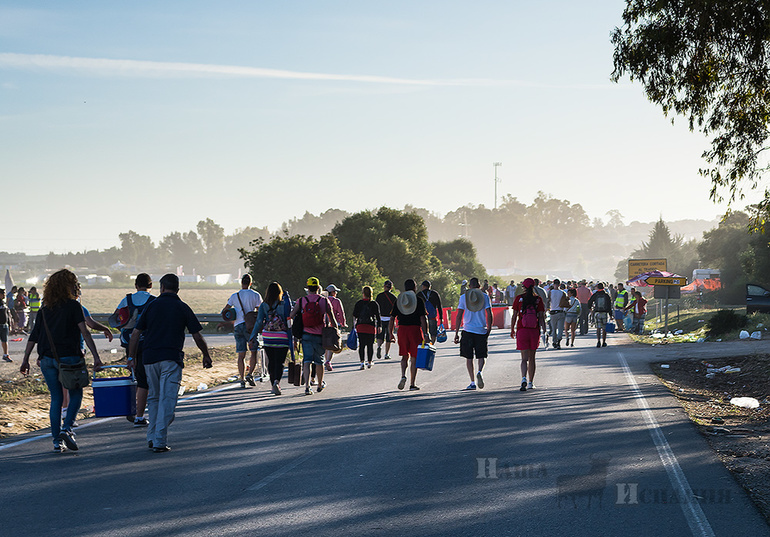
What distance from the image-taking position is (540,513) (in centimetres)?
646

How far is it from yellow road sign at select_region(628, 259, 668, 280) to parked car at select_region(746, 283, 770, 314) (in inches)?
1079

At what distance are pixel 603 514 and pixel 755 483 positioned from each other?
2.09 meters

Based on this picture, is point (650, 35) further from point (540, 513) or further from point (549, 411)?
point (540, 513)

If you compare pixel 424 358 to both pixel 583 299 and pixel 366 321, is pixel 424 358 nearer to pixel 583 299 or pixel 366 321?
pixel 366 321

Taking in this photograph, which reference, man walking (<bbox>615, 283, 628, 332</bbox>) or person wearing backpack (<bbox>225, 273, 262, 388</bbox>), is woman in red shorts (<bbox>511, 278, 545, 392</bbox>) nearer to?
person wearing backpack (<bbox>225, 273, 262, 388</bbox>)

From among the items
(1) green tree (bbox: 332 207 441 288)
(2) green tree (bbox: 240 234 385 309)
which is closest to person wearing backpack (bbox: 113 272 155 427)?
(2) green tree (bbox: 240 234 385 309)

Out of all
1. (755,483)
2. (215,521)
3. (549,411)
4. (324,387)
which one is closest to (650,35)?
(549,411)

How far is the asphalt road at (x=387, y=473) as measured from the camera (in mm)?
6203

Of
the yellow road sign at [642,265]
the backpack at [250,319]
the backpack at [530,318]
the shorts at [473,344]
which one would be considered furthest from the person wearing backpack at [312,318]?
the yellow road sign at [642,265]

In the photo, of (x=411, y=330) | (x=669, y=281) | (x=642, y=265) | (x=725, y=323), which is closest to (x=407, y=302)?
(x=411, y=330)

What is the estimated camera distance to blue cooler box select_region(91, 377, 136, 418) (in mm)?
9883

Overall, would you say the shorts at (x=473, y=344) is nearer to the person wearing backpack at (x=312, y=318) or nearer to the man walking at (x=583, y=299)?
the person wearing backpack at (x=312, y=318)

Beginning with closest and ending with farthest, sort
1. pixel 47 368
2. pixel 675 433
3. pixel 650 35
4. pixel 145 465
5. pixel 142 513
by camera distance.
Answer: pixel 142 513 < pixel 145 465 < pixel 47 368 < pixel 675 433 < pixel 650 35

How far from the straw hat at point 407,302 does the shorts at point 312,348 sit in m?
1.54
